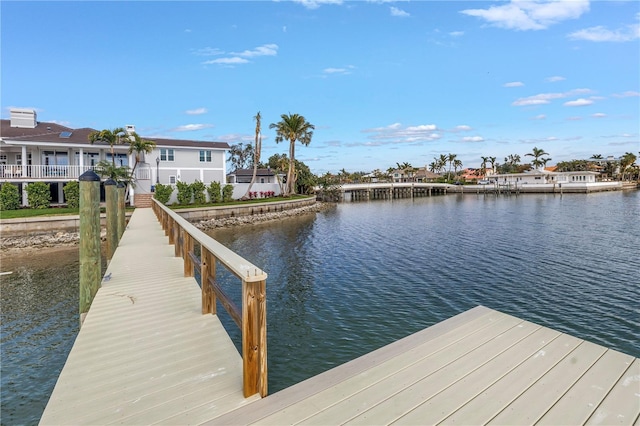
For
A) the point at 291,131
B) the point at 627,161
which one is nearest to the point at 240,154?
the point at 291,131

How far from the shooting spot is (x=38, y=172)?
86.7 ft

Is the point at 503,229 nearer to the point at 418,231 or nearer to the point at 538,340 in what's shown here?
the point at 418,231

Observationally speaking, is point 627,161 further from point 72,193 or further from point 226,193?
point 72,193

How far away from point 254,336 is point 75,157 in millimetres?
34220

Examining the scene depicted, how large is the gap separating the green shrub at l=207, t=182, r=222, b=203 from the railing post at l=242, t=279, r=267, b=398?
106 feet

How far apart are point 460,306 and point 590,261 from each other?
342 inches

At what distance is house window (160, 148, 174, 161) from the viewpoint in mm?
34375

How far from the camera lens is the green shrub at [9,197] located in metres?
23.6

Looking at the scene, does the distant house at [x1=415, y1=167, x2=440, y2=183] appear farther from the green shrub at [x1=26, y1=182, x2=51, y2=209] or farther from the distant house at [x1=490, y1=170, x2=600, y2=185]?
the green shrub at [x1=26, y1=182, x2=51, y2=209]

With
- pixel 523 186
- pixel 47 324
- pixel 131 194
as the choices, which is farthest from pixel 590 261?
pixel 523 186

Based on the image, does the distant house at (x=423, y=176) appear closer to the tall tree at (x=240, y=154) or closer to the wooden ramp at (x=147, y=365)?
the tall tree at (x=240, y=154)

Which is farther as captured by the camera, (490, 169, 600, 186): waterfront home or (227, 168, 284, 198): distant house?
(490, 169, 600, 186): waterfront home

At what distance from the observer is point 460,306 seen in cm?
938

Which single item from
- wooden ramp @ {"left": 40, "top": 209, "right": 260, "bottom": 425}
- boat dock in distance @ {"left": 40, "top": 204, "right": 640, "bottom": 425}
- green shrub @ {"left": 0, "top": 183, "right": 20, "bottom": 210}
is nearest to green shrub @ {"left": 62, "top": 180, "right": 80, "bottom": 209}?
green shrub @ {"left": 0, "top": 183, "right": 20, "bottom": 210}
